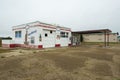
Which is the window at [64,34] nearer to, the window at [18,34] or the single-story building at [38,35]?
the single-story building at [38,35]

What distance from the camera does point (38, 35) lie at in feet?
56.6

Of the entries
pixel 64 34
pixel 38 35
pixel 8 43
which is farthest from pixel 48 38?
pixel 8 43

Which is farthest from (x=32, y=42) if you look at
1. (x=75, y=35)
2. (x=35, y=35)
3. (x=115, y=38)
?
(x=115, y=38)

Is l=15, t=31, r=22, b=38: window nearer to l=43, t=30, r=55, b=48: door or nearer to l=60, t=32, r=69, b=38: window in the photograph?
l=43, t=30, r=55, b=48: door

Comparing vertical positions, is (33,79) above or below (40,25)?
below

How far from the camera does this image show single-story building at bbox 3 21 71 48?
57.3 feet

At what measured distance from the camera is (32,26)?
18.0 metres

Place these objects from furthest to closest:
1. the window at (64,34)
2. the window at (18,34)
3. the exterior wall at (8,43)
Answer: the window at (64,34), the window at (18,34), the exterior wall at (8,43)

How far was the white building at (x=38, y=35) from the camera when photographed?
17453 mm

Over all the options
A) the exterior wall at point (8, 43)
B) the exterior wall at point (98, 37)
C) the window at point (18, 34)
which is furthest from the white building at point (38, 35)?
the exterior wall at point (98, 37)

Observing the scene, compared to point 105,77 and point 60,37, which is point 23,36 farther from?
point 105,77

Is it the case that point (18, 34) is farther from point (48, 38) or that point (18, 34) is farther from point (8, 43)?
point (48, 38)

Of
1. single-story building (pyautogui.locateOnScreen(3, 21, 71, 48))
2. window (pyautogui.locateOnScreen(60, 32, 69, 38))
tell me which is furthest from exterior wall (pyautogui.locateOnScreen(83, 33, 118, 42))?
single-story building (pyautogui.locateOnScreen(3, 21, 71, 48))

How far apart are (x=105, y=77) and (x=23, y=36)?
55.7 feet
